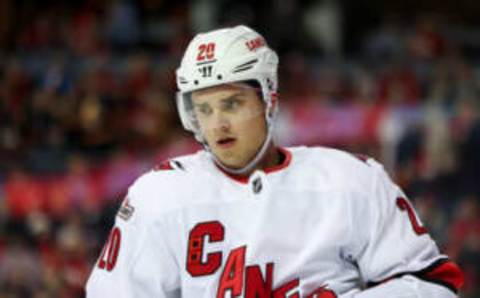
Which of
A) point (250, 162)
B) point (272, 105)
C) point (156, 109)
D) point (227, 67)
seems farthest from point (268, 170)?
point (156, 109)

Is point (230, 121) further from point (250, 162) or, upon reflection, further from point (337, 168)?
point (337, 168)

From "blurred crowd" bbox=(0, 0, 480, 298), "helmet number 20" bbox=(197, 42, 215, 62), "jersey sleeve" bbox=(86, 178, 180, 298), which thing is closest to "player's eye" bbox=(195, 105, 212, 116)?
"helmet number 20" bbox=(197, 42, 215, 62)

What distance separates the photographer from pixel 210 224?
2461 millimetres

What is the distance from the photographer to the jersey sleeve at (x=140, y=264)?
2439mm

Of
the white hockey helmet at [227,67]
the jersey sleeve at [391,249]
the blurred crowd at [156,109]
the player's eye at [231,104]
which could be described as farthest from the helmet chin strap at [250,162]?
the blurred crowd at [156,109]

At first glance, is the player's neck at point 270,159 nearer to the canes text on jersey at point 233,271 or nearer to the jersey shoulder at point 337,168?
the jersey shoulder at point 337,168

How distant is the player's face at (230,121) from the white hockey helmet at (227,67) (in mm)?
24

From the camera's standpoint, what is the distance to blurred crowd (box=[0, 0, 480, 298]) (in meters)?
6.21

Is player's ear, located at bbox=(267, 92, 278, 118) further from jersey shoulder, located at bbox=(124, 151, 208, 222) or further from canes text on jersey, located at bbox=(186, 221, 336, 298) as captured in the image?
canes text on jersey, located at bbox=(186, 221, 336, 298)

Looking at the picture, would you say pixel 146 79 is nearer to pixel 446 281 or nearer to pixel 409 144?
pixel 409 144

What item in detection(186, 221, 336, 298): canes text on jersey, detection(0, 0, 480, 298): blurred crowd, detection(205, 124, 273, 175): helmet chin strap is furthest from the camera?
detection(0, 0, 480, 298): blurred crowd

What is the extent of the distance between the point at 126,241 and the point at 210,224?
0.61 feet

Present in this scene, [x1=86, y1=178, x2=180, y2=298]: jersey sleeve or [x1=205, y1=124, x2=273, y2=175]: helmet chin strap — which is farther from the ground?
[x1=205, y1=124, x2=273, y2=175]: helmet chin strap

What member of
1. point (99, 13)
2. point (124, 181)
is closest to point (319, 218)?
point (124, 181)
